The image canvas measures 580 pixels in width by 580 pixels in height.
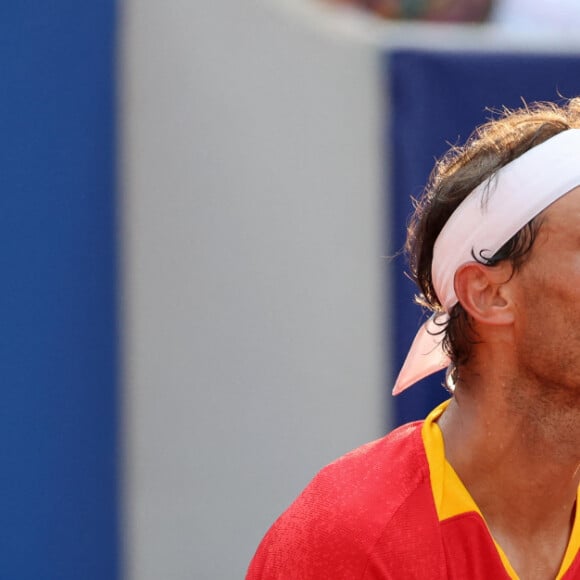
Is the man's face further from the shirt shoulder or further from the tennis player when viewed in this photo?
the shirt shoulder

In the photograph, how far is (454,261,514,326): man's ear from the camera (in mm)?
1972

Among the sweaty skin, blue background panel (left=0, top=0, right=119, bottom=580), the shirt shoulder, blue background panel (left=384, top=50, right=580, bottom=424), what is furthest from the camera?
blue background panel (left=384, top=50, right=580, bottom=424)

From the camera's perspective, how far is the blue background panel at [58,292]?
3061mm

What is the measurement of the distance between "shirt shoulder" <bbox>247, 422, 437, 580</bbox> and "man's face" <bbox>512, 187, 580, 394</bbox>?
24 cm

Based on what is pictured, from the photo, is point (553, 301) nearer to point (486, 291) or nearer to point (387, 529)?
point (486, 291)

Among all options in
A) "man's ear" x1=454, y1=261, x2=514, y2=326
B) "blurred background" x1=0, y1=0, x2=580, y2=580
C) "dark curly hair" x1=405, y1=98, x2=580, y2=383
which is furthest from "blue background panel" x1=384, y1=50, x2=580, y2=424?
"man's ear" x1=454, y1=261, x2=514, y2=326

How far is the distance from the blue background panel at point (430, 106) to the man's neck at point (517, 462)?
1510 mm

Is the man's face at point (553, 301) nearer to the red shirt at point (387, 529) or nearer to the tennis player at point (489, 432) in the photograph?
the tennis player at point (489, 432)

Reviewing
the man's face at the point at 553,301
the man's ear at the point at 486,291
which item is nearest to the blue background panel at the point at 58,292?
the man's ear at the point at 486,291

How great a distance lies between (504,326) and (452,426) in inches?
7.5

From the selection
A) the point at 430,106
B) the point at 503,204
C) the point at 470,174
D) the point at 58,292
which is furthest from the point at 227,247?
the point at 503,204

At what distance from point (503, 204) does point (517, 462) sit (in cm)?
43

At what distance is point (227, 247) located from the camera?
349cm

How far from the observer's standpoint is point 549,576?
6.47 feet
